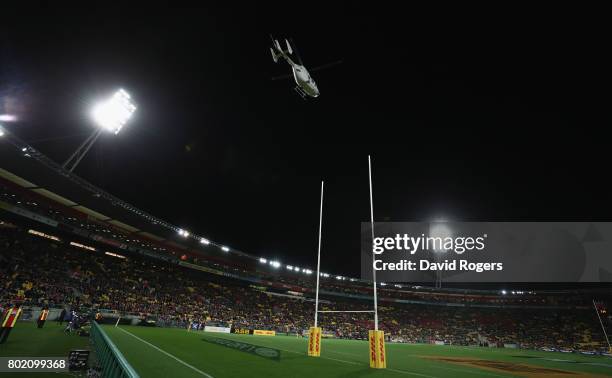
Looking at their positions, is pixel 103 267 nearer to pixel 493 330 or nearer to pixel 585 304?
pixel 493 330

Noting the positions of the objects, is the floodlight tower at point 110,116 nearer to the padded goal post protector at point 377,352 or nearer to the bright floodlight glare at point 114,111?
the bright floodlight glare at point 114,111

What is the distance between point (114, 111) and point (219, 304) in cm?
2978

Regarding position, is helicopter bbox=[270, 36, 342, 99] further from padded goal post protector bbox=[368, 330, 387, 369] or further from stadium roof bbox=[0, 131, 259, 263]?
stadium roof bbox=[0, 131, 259, 263]

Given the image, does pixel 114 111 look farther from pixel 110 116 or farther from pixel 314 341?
pixel 314 341

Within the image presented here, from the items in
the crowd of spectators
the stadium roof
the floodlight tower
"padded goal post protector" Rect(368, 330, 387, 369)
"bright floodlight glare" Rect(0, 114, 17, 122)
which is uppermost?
the floodlight tower

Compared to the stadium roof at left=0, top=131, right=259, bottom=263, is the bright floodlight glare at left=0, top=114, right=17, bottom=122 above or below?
above

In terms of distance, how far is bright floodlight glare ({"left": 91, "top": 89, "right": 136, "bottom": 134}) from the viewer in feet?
83.0

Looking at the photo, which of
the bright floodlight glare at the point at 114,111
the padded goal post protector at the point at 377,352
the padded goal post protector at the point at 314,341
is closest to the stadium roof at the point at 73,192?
the bright floodlight glare at the point at 114,111

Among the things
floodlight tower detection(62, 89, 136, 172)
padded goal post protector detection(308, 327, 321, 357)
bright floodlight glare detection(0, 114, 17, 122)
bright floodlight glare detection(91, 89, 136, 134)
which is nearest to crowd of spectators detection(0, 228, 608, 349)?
floodlight tower detection(62, 89, 136, 172)

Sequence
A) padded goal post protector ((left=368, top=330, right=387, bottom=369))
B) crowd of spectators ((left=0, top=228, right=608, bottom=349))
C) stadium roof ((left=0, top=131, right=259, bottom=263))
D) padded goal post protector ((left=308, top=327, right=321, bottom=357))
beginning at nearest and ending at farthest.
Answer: padded goal post protector ((left=368, top=330, right=387, bottom=369))
padded goal post protector ((left=308, top=327, right=321, bottom=357))
stadium roof ((left=0, top=131, right=259, bottom=263))
crowd of spectators ((left=0, top=228, right=608, bottom=349))

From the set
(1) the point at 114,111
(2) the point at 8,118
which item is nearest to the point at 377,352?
(2) the point at 8,118

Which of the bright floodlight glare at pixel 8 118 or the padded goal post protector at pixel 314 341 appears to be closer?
the padded goal post protector at pixel 314 341

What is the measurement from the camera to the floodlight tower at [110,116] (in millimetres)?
25328

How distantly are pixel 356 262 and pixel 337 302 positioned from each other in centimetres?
1445
